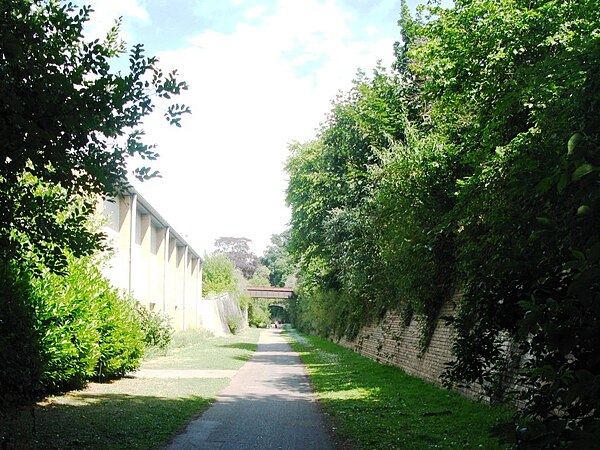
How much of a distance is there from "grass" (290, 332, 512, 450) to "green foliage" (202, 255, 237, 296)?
47.5 metres

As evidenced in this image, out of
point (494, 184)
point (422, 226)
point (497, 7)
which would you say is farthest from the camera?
point (422, 226)

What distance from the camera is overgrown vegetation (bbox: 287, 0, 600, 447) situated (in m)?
2.51

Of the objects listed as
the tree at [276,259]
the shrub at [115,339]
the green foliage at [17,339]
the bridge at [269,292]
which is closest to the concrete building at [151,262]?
the shrub at [115,339]

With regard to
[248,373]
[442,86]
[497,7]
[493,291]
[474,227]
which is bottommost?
[248,373]

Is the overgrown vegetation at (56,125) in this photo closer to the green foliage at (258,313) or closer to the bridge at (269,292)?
the bridge at (269,292)

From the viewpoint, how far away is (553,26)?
10227 millimetres

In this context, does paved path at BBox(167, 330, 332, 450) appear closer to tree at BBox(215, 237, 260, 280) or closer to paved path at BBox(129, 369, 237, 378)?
paved path at BBox(129, 369, 237, 378)

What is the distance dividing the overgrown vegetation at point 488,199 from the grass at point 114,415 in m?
4.76

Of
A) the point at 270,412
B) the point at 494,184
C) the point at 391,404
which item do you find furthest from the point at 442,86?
the point at 270,412

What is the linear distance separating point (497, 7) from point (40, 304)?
33.1ft

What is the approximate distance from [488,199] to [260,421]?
17.3 feet

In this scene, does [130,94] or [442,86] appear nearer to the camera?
[130,94]

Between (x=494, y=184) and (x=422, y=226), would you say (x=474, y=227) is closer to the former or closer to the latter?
(x=494, y=184)

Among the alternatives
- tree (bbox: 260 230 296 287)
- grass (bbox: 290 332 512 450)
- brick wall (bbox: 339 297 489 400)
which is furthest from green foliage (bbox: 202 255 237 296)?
grass (bbox: 290 332 512 450)
